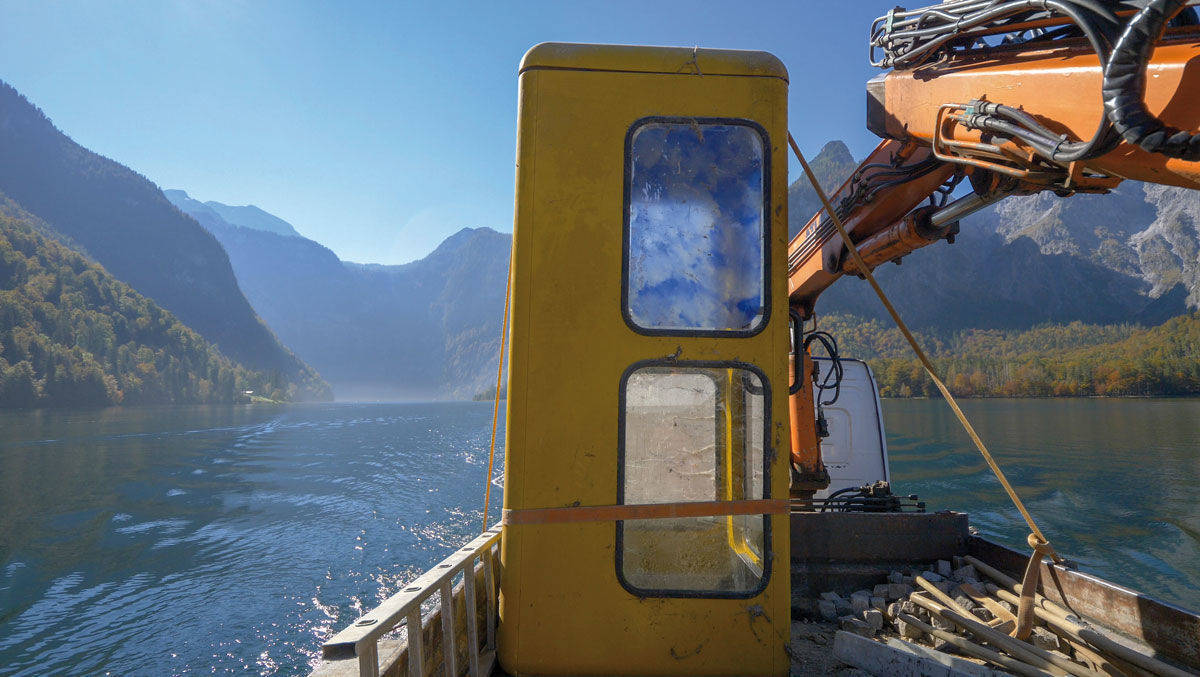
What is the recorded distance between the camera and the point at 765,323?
2594 millimetres

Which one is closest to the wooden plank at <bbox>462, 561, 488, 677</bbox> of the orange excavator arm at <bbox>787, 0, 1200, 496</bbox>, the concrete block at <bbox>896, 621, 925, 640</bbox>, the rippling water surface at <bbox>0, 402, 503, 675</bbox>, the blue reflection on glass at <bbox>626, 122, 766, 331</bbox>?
the blue reflection on glass at <bbox>626, 122, 766, 331</bbox>

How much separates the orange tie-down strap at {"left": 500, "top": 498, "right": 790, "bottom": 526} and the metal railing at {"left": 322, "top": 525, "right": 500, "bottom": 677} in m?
0.35

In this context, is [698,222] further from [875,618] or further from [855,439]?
[855,439]

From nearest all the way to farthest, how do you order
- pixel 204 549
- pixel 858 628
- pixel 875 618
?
1. pixel 858 628
2. pixel 875 618
3. pixel 204 549

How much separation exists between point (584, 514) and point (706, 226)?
1280mm

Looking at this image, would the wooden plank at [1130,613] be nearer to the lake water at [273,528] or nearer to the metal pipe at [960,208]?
the metal pipe at [960,208]

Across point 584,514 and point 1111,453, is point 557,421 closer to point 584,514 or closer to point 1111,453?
point 584,514

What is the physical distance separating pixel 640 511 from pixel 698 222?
121cm

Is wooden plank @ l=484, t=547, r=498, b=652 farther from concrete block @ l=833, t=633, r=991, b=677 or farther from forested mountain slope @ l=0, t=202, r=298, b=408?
forested mountain slope @ l=0, t=202, r=298, b=408

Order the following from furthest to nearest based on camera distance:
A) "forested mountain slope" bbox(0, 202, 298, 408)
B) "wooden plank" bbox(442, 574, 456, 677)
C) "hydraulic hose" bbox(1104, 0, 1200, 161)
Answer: "forested mountain slope" bbox(0, 202, 298, 408)
"wooden plank" bbox(442, 574, 456, 677)
"hydraulic hose" bbox(1104, 0, 1200, 161)

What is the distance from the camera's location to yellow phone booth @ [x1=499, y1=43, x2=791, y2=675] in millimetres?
2482

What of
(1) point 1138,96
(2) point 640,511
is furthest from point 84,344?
(1) point 1138,96

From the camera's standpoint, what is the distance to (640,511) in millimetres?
2494

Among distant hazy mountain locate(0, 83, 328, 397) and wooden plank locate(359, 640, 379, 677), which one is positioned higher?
distant hazy mountain locate(0, 83, 328, 397)
